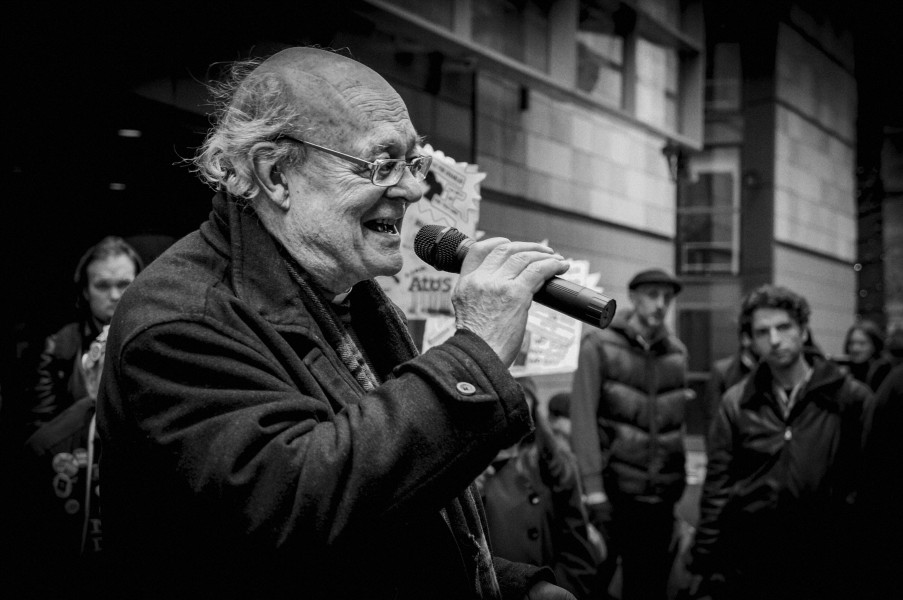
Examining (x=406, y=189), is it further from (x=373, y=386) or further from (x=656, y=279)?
(x=656, y=279)

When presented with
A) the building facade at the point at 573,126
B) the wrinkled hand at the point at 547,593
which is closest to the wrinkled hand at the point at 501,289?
the wrinkled hand at the point at 547,593

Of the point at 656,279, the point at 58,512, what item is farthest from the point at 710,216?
the point at 58,512

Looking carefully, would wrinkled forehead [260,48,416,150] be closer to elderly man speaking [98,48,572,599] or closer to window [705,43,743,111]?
elderly man speaking [98,48,572,599]

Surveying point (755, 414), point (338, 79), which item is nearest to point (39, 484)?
point (338, 79)

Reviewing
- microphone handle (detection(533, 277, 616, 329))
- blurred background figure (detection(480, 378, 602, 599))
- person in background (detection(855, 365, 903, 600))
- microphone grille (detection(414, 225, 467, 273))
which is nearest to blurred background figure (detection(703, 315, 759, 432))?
person in background (detection(855, 365, 903, 600))

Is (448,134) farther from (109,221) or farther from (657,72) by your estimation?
(657,72)

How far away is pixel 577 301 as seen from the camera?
1396 millimetres

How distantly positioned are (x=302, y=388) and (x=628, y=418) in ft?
12.9

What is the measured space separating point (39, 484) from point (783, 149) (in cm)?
1391

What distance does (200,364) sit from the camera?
1.14 meters

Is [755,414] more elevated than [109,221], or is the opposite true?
[109,221]

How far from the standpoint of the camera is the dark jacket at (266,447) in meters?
1.09

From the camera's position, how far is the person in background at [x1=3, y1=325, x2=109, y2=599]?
282 cm

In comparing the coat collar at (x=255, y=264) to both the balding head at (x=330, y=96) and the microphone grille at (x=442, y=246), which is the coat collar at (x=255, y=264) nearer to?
the balding head at (x=330, y=96)
